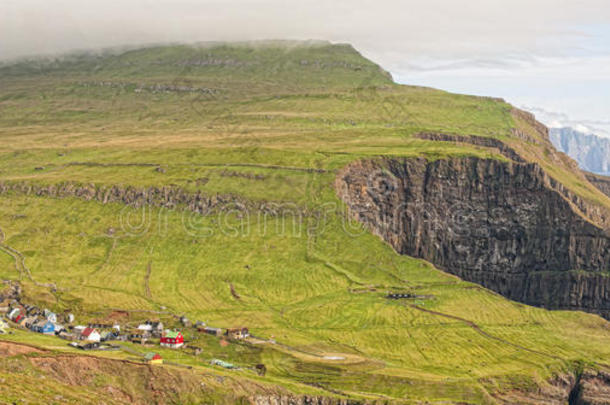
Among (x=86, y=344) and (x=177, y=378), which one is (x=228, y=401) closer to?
(x=177, y=378)

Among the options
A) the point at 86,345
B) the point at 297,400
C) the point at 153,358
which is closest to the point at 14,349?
the point at 86,345

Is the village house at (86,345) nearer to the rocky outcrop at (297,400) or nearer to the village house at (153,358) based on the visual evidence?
the village house at (153,358)

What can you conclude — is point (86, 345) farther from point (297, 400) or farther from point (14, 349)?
point (297, 400)

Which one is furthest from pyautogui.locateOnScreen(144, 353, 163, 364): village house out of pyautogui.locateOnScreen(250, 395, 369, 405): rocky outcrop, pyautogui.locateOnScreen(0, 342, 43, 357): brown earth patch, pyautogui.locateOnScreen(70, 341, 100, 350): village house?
pyautogui.locateOnScreen(0, 342, 43, 357): brown earth patch

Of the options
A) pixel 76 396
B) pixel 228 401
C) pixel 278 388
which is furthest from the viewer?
pixel 278 388

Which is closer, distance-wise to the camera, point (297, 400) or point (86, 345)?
point (297, 400)

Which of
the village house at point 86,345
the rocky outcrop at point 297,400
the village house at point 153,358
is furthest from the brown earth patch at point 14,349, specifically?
the rocky outcrop at point 297,400

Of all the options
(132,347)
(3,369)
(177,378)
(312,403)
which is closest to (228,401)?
(177,378)

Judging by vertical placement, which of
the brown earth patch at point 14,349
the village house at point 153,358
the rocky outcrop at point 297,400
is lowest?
the rocky outcrop at point 297,400
